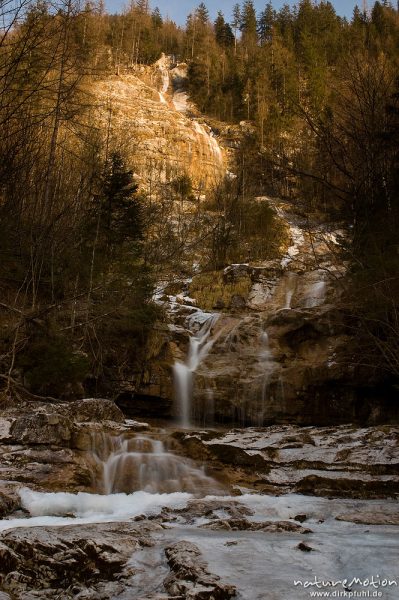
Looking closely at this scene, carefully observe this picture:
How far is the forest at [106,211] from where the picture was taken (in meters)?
4.07

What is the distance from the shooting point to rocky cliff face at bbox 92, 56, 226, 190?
102 ft

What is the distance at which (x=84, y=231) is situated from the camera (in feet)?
43.3

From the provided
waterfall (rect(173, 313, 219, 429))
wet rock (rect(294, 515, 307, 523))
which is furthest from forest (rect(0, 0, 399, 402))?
wet rock (rect(294, 515, 307, 523))

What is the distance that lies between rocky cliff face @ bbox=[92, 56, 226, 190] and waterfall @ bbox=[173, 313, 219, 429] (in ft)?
53.4

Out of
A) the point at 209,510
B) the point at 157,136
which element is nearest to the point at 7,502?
the point at 209,510

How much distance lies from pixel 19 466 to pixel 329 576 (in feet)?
12.9

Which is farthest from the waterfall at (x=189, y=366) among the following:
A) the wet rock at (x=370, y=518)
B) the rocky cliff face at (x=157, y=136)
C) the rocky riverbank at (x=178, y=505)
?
the rocky cliff face at (x=157, y=136)

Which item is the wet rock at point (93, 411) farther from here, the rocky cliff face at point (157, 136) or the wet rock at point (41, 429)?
the rocky cliff face at point (157, 136)

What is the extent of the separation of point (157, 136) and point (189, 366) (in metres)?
24.5

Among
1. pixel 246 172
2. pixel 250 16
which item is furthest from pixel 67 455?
pixel 250 16

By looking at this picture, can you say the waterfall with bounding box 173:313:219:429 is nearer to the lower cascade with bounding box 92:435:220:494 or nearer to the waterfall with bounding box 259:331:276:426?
the waterfall with bounding box 259:331:276:426

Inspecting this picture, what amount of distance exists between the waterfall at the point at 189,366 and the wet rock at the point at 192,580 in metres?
7.90

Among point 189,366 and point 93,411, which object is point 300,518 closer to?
point 93,411

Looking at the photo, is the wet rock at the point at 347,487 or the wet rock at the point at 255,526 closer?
the wet rock at the point at 255,526
